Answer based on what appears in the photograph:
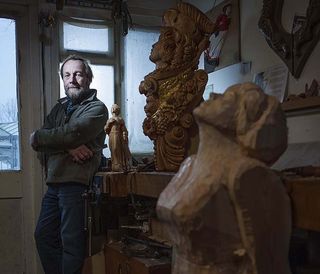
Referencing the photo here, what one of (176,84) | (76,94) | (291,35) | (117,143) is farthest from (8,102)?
(291,35)

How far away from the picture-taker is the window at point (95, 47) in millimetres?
2801

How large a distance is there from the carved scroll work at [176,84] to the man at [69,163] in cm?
63

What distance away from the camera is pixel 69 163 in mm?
2316

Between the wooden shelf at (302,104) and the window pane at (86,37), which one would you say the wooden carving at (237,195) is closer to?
the wooden shelf at (302,104)

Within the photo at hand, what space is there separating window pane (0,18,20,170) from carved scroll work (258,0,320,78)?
1.52 meters

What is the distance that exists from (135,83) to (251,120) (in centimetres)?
204

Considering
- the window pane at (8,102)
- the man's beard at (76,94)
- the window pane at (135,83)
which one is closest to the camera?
the man's beard at (76,94)

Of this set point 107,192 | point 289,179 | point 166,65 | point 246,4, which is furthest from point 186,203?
point 246,4

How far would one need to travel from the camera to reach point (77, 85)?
242cm

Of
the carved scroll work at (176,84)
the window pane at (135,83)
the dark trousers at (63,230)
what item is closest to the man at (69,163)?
the dark trousers at (63,230)

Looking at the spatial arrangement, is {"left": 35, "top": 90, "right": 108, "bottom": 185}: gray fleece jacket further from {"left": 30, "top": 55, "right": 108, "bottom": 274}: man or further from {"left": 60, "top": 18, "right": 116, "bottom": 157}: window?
{"left": 60, "top": 18, "right": 116, "bottom": 157}: window

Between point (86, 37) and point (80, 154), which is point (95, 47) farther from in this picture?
point (80, 154)

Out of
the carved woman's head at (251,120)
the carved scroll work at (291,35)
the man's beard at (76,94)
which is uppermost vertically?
A: the carved scroll work at (291,35)

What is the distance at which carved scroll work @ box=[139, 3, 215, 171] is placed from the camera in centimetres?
169
